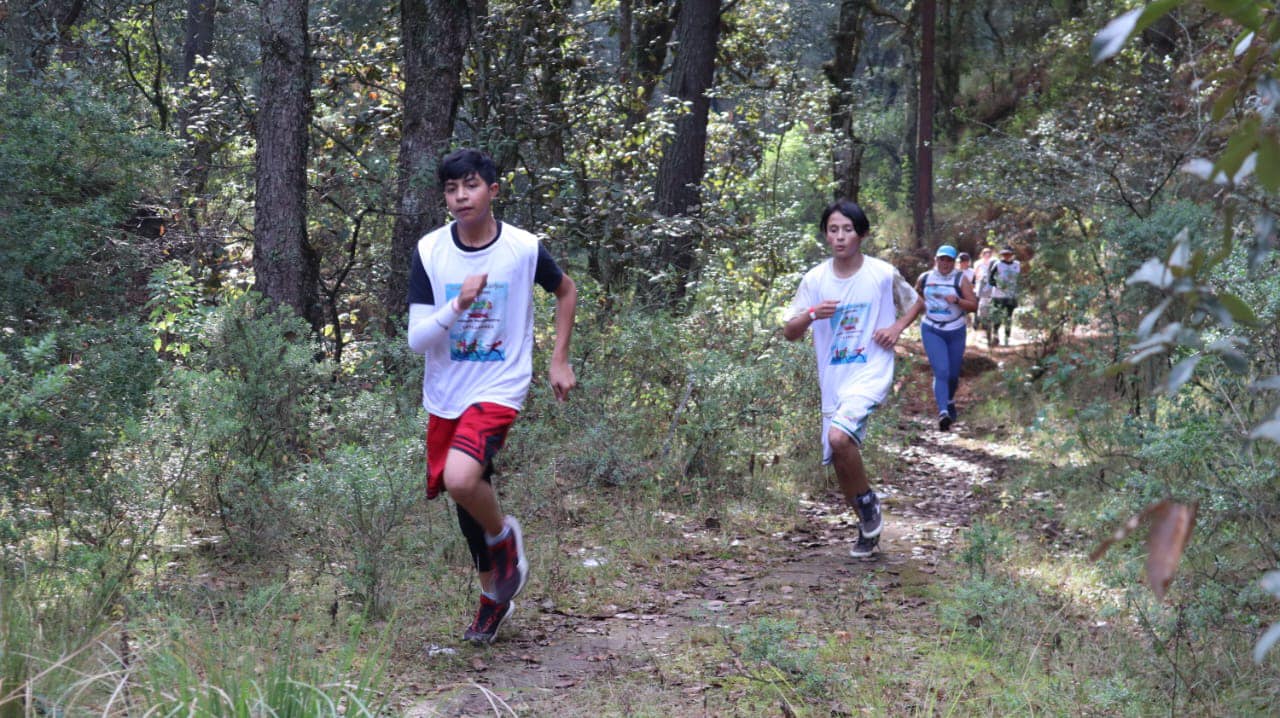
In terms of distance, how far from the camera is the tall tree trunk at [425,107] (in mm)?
9172

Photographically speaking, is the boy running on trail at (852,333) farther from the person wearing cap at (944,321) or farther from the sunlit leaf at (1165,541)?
the sunlit leaf at (1165,541)

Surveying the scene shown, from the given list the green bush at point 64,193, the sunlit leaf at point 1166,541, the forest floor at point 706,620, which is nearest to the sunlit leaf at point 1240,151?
the sunlit leaf at point 1166,541

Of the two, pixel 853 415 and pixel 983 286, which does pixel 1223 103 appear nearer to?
pixel 853 415

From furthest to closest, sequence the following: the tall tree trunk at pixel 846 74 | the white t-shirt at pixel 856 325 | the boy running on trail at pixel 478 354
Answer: the tall tree trunk at pixel 846 74
the white t-shirt at pixel 856 325
the boy running on trail at pixel 478 354

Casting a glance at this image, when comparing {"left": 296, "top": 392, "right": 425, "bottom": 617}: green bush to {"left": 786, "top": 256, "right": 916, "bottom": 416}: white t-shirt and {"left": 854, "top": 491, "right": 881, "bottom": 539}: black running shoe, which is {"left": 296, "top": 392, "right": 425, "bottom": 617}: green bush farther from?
{"left": 854, "top": 491, "right": 881, "bottom": 539}: black running shoe

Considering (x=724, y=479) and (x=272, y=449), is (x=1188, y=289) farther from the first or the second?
(x=724, y=479)

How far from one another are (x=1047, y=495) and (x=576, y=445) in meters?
3.62

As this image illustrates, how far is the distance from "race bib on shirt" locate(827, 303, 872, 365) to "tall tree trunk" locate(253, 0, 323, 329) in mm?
4061

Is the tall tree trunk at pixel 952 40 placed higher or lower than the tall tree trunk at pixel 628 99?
higher

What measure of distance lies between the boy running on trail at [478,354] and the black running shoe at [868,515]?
2624mm

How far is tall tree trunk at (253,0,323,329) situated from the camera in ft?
27.6

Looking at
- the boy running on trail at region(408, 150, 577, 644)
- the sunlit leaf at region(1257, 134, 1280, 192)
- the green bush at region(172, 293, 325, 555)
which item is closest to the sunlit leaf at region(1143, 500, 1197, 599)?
the sunlit leaf at region(1257, 134, 1280, 192)

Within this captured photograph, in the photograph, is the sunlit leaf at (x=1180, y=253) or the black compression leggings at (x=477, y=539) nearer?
the sunlit leaf at (x=1180, y=253)

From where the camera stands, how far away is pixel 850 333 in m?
6.93
